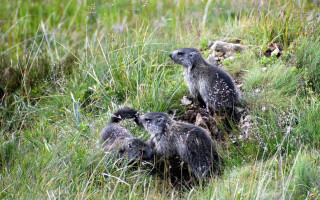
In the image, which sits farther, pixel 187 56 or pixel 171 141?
pixel 187 56

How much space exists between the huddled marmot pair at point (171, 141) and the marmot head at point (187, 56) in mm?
1442

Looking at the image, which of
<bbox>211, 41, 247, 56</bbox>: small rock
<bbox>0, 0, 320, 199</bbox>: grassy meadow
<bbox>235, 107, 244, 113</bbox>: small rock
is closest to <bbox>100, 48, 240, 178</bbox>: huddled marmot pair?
<bbox>235, 107, 244, 113</bbox>: small rock

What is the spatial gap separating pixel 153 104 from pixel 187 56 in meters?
1.04

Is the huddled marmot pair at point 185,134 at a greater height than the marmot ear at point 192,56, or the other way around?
the marmot ear at point 192,56

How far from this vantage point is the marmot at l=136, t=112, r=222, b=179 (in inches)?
212

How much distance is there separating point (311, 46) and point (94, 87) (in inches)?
150

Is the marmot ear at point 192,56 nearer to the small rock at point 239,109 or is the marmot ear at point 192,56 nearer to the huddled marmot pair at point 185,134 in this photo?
the huddled marmot pair at point 185,134

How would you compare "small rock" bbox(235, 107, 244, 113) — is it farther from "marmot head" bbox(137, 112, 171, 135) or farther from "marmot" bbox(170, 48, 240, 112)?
"marmot head" bbox(137, 112, 171, 135)

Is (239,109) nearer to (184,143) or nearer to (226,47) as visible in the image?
(184,143)

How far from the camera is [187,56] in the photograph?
271 inches

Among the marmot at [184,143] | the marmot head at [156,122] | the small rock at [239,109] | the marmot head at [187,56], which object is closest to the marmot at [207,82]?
the marmot head at [187,56]

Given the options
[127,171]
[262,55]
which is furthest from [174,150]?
[262,55]

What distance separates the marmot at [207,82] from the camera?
619 centimetres

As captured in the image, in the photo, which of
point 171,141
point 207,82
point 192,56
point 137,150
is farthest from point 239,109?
point 137,150
